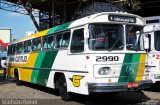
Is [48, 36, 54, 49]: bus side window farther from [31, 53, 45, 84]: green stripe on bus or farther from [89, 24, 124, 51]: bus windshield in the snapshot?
[89, 24, 124, 51]: bus windshield

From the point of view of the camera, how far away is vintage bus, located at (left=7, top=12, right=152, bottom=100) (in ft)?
33.5

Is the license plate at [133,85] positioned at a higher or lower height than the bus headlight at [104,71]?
lower

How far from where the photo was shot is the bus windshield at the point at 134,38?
10828 millimetres

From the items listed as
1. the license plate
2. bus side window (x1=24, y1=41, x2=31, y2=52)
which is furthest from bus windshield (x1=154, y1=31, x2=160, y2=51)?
bus side window (x1=24, y1=41, x2=31, y2=52)

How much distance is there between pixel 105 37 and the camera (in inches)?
411

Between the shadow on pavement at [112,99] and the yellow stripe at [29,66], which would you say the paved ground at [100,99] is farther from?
the yellow stripe at [29,66]

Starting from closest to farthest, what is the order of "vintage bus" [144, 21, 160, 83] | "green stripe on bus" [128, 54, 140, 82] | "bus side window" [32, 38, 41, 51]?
"green stripe on bus" [128, 54, 140, 82] < "vintage bus" [144, 21, 160, 83] < "bus side window" [32, 38, 41, 51]

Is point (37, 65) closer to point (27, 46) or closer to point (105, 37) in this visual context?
point (27, 46)

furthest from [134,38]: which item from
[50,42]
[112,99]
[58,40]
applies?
[50,42]

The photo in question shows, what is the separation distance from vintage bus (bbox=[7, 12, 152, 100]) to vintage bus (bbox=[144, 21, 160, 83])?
235 centimetres

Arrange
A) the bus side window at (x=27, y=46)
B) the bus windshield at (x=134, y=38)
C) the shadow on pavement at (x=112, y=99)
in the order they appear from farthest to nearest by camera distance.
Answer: the bus side window at (x=27, y=46), the shadow on pavement at (x=112, y=99), the bus windshield at (x=134, y=38)

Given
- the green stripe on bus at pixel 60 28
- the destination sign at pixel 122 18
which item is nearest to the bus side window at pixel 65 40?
the green stripe on bus at pixel 60 28

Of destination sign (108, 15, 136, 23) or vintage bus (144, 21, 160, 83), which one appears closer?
destination sign (108, 15, 136, 23)

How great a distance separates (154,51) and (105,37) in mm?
3965
